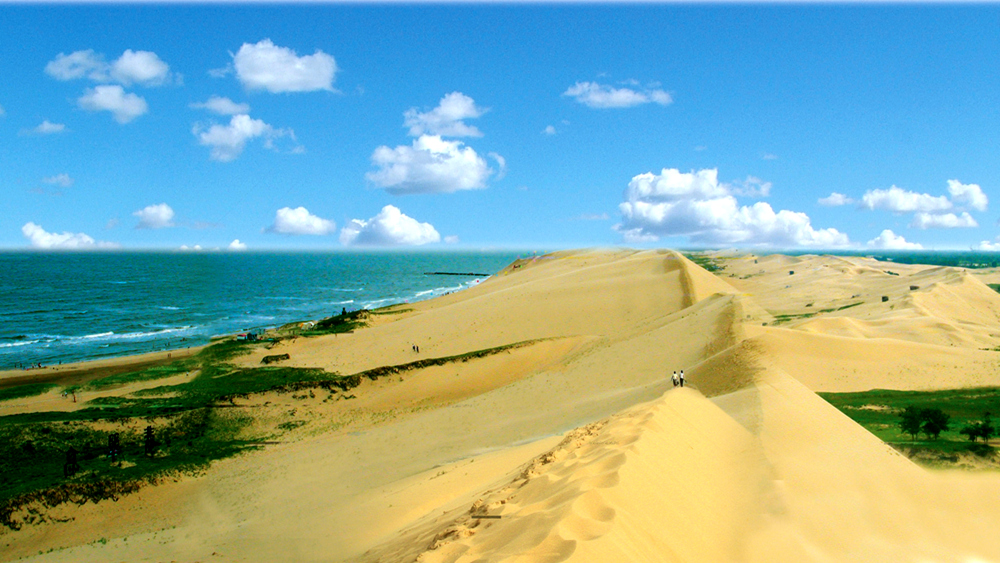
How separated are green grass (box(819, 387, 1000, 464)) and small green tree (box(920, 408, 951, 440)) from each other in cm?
18

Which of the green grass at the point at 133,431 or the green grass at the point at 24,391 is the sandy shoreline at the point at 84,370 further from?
the green grass at the point at 133,431

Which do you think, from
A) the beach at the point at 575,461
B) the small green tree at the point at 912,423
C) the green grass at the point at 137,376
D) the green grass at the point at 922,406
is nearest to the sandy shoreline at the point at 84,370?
the beach at the point at 575,461

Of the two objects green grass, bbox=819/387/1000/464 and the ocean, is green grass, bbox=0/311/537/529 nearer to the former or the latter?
green grass, bbox=819/387/1000/464

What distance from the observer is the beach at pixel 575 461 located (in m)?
6.30

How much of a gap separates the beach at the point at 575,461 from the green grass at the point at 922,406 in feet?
4.00

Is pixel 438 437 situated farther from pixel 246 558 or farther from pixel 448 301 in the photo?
pixel 448 301

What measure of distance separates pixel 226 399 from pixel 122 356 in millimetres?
24399

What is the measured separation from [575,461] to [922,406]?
1745 centimetres

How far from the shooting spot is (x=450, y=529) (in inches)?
249

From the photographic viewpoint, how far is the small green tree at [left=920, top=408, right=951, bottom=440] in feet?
49.6

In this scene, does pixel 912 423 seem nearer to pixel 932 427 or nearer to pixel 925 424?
pixel 932 427

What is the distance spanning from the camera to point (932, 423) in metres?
15.3

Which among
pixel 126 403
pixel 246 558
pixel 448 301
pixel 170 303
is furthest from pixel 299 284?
pixel 246 558

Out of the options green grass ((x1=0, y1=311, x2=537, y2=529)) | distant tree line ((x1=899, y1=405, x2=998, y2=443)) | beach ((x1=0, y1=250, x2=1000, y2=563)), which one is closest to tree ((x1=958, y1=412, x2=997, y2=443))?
distant tree line ((x1=899, y1=405, x2=998, y2=443))
